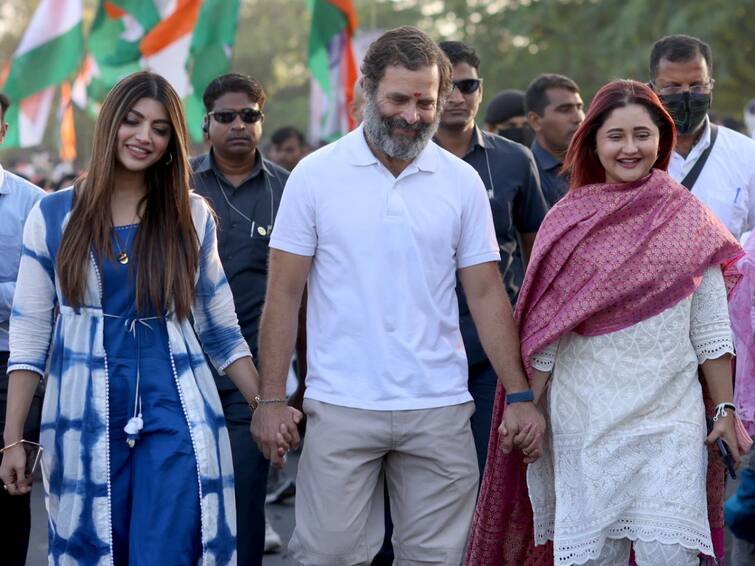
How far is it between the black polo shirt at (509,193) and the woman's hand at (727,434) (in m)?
1.54

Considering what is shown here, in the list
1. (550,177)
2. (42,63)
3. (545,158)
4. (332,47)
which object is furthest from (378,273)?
(42,63)

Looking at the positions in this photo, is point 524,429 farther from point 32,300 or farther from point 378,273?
point 32,300

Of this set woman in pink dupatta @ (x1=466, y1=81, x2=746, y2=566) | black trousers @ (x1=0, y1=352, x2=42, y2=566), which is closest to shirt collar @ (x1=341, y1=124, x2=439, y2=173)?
woman in pink dupatta @ (x1=466, y1=81, x2=746, y2=566)

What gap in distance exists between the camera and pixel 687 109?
6.13 metres

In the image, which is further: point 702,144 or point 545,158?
point 545,158

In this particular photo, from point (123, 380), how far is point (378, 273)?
3.09ft

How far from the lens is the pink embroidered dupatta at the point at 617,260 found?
4.80 m

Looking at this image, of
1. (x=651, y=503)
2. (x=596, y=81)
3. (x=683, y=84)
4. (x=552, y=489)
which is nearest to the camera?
(x=651, y=503)

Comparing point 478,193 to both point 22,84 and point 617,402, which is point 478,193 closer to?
point 617,402

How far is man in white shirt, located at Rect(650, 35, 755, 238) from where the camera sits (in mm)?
6035

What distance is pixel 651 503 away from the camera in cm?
474

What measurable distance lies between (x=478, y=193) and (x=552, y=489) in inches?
45.5

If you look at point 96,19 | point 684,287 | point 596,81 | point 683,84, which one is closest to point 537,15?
point 596,81

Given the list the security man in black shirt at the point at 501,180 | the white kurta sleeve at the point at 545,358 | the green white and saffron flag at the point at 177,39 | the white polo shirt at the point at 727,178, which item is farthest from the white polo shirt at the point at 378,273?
the green white and saffron flag at the point at 177,39
